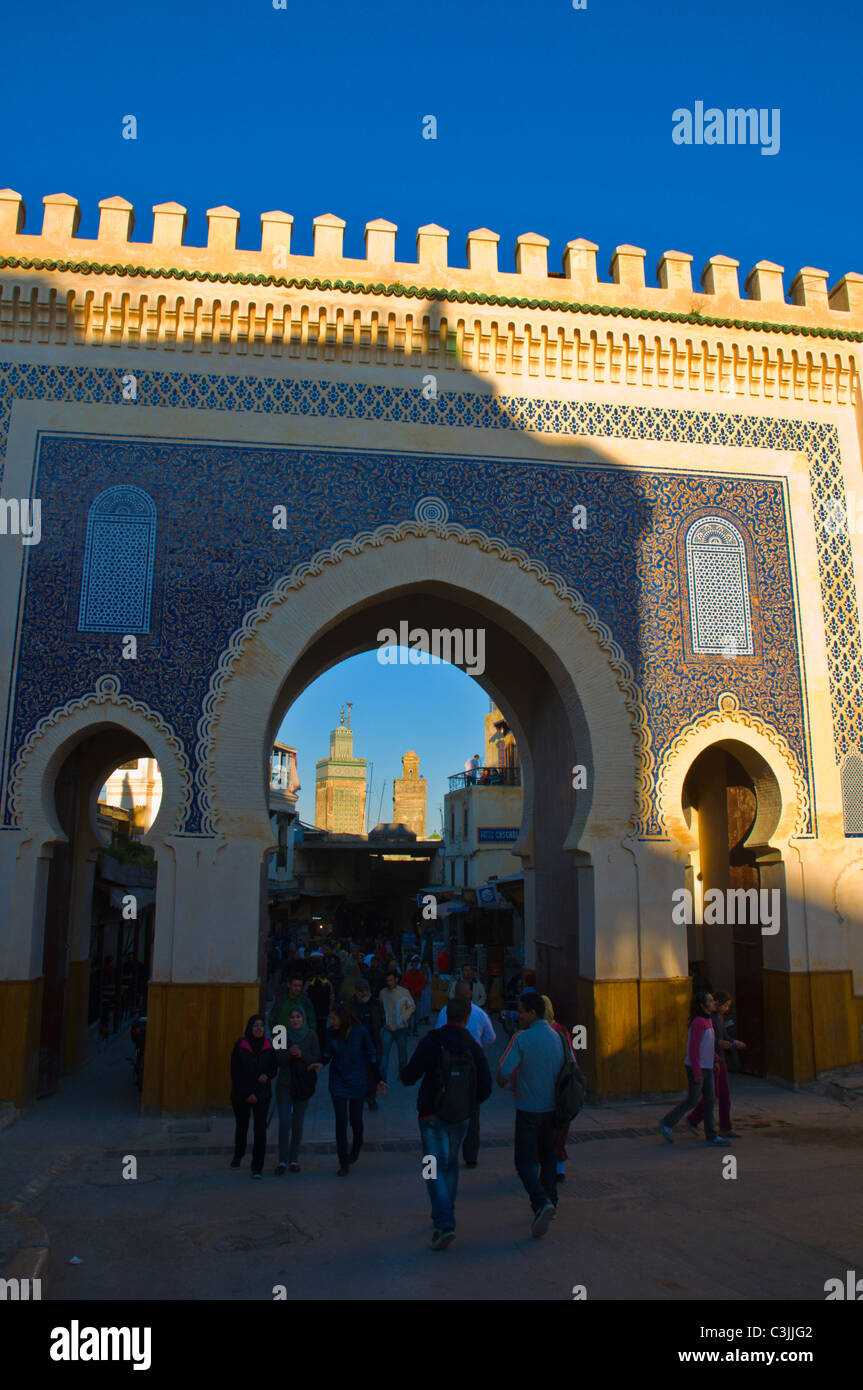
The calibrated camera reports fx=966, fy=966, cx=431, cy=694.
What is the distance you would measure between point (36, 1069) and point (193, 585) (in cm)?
416

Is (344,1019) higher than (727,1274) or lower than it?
higher

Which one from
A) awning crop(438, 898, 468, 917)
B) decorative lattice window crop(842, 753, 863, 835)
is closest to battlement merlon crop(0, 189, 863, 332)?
decorative lattice window crop(842, 753, 863, 835)

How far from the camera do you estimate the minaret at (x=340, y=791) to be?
153ft

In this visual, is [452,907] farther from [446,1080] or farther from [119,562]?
[446,1080]

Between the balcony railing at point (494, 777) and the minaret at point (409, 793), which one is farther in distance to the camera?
the minaret at point (409, 793)

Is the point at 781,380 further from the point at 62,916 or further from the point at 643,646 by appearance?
the point at 62,916

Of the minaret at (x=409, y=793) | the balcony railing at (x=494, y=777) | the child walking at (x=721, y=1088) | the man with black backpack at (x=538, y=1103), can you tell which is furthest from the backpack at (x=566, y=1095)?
the minaret at (x=409, y=793)

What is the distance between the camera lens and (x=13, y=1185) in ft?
17.9

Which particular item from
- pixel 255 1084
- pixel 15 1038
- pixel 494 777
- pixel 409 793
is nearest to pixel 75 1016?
pixel 15 1038

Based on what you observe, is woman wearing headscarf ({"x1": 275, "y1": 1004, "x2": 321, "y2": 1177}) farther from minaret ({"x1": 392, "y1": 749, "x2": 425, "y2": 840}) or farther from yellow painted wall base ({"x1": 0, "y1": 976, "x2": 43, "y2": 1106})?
minaret ({"x1": 392, "y1": 749, "x2": 425, "y2": 840})

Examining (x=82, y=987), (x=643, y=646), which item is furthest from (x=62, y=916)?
(x=643, y=646)

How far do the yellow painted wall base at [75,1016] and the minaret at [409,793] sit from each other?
3574 centimetres

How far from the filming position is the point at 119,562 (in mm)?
8211

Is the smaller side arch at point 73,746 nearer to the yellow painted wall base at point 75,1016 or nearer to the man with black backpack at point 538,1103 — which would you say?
the yellow painted wall base at point 75,1016
